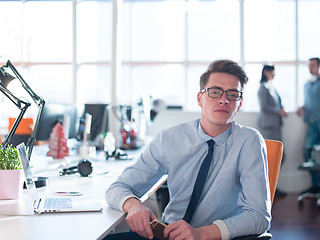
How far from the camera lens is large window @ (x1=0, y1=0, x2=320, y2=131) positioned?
23.4ft

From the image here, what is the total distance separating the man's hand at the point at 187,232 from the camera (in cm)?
146

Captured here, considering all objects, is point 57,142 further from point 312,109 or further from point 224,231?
point 312,109

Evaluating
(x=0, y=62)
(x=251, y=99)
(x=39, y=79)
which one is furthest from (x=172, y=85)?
(x=0, y=62)

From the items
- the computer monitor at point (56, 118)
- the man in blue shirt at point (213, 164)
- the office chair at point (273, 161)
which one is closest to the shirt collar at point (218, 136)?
the man in blue shirt at point (213, 164)

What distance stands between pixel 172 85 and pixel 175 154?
19.6 ft

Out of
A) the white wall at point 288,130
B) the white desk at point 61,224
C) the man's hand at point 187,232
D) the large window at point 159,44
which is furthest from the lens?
the large window at point 159,44

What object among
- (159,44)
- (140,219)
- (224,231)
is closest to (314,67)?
(159,44)

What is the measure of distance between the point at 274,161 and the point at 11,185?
1.14m

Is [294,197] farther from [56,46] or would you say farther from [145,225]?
[56,46]

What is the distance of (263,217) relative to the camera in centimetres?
156

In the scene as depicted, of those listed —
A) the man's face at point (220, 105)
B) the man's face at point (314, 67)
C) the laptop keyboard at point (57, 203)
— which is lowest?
the laptop keyboard at point (57, 203)

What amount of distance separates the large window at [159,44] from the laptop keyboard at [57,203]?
17.3 ft

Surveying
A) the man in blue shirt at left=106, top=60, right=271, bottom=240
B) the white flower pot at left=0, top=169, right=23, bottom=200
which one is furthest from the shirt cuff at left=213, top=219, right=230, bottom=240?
the white flower pot at left=0, top=169, right=23, bottom=200

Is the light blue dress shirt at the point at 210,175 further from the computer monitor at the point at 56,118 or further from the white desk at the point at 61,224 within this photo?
the computer monitor at the point at 56,118
